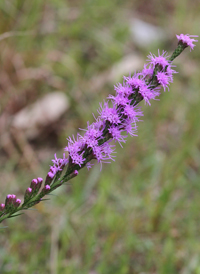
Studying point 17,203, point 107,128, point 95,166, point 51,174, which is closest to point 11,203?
point 17,203

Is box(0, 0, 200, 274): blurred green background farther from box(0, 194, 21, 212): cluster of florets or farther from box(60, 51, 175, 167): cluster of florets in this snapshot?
box(60, 51, 175, 167): cluster of florets

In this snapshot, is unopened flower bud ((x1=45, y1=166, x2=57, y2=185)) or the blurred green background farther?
the blurred green background

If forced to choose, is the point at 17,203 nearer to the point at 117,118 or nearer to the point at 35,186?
the point at 35,186

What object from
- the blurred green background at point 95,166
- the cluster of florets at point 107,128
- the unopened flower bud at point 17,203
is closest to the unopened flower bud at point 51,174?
the cluster of florets at point 107,128

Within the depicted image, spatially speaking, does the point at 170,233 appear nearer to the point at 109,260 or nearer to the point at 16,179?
the point at 109,260

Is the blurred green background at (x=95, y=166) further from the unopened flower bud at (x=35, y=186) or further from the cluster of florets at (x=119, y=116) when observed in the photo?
the cluster of florets at (x=119, y=116)

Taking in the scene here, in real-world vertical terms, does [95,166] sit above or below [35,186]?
above

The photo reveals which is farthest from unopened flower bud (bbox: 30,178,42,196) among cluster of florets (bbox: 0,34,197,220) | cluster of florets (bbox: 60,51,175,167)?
cluster of florets (bbox: 60,51,175,167)

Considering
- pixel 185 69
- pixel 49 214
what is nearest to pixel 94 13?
pixel 185 69
